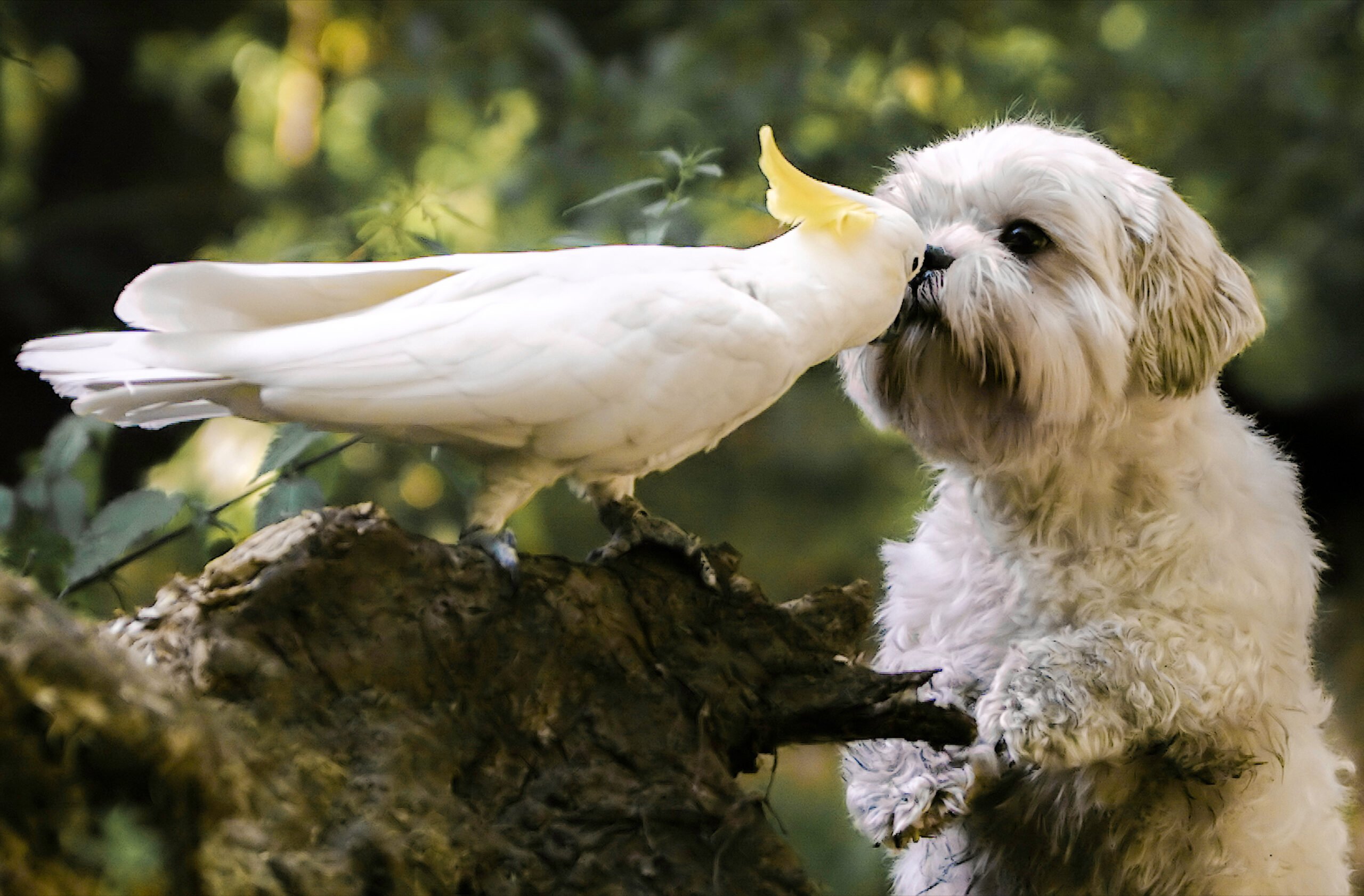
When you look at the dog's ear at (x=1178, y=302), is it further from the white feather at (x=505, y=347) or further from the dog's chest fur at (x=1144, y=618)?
the white feather at (x=505, y=347)

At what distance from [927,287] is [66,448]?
1224 mm

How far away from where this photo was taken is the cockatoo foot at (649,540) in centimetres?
148

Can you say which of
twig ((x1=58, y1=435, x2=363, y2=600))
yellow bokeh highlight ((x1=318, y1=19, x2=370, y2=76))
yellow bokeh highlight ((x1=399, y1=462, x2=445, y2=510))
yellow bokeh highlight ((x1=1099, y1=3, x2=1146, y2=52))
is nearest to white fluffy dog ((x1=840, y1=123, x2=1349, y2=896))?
twig ((x1=58, y1=435, x2=363, y2=600))

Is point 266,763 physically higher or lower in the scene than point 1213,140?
higher

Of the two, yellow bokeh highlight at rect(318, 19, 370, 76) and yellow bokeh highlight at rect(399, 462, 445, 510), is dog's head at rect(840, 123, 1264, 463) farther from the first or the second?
yellow bokeh highlight at rect(318, 19, 370, 76)

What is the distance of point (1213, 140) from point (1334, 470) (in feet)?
4.98

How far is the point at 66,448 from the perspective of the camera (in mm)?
1853

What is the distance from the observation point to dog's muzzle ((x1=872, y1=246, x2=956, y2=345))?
1.59 m

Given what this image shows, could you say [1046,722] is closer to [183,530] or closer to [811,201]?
A: [811,201]

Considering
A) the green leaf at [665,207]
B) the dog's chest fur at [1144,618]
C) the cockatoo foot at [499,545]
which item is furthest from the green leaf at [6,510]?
the dog's chest fur at [1144,618]

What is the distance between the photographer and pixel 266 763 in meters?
1.13

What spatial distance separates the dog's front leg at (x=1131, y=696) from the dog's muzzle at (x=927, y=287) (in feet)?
1.43

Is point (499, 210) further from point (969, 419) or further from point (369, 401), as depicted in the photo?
point (369, 401)

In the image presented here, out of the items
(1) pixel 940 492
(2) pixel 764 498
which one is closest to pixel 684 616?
(1) pixel 940 492
